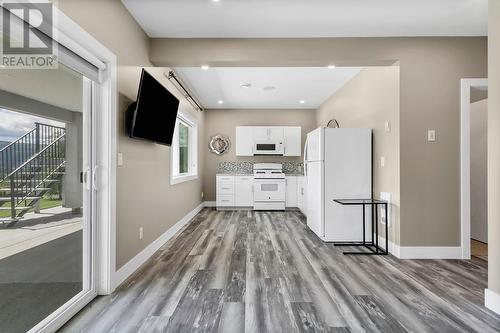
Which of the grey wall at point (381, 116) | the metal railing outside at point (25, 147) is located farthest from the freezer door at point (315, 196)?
the metal railing outside at point (25, 147)

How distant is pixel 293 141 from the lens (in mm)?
6383

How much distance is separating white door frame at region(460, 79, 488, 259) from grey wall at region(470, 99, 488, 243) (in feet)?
3.51

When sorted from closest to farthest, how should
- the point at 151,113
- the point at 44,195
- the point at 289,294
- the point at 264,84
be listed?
the point at 44,195 → the point at 289,294 → the point at 151,113 → the point at 264,84

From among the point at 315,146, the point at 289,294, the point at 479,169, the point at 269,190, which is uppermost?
the point at 315,146

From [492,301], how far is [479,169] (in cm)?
265

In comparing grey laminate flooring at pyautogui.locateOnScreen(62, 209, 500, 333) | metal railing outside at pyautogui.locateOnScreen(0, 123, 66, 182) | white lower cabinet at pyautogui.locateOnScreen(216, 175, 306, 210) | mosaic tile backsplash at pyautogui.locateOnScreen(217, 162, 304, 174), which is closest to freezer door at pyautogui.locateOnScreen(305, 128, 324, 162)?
grey laminate flooring at pyautogui.locateOnScreen(62, 209, 500, 333)

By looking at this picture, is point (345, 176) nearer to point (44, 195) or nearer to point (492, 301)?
point (492, 301)

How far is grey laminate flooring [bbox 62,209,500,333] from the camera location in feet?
5.60

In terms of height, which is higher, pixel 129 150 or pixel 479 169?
pixel 129 150

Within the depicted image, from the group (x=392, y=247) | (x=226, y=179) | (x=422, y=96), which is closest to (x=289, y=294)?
(x=392, y=247)

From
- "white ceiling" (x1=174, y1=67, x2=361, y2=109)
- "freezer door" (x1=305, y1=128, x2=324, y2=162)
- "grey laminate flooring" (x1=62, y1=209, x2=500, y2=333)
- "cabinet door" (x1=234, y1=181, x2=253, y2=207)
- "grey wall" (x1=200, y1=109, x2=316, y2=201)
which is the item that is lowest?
"grey laminate flooring" (x1=62, y1=209, x2=500, y2=333)

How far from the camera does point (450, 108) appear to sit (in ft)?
9.71

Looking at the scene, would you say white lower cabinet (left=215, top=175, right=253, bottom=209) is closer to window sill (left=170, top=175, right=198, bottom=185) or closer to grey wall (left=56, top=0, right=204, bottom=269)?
window sill (left=170, top=175, right=198, bottom=185)

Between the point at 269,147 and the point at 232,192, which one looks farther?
the point at 269,147
